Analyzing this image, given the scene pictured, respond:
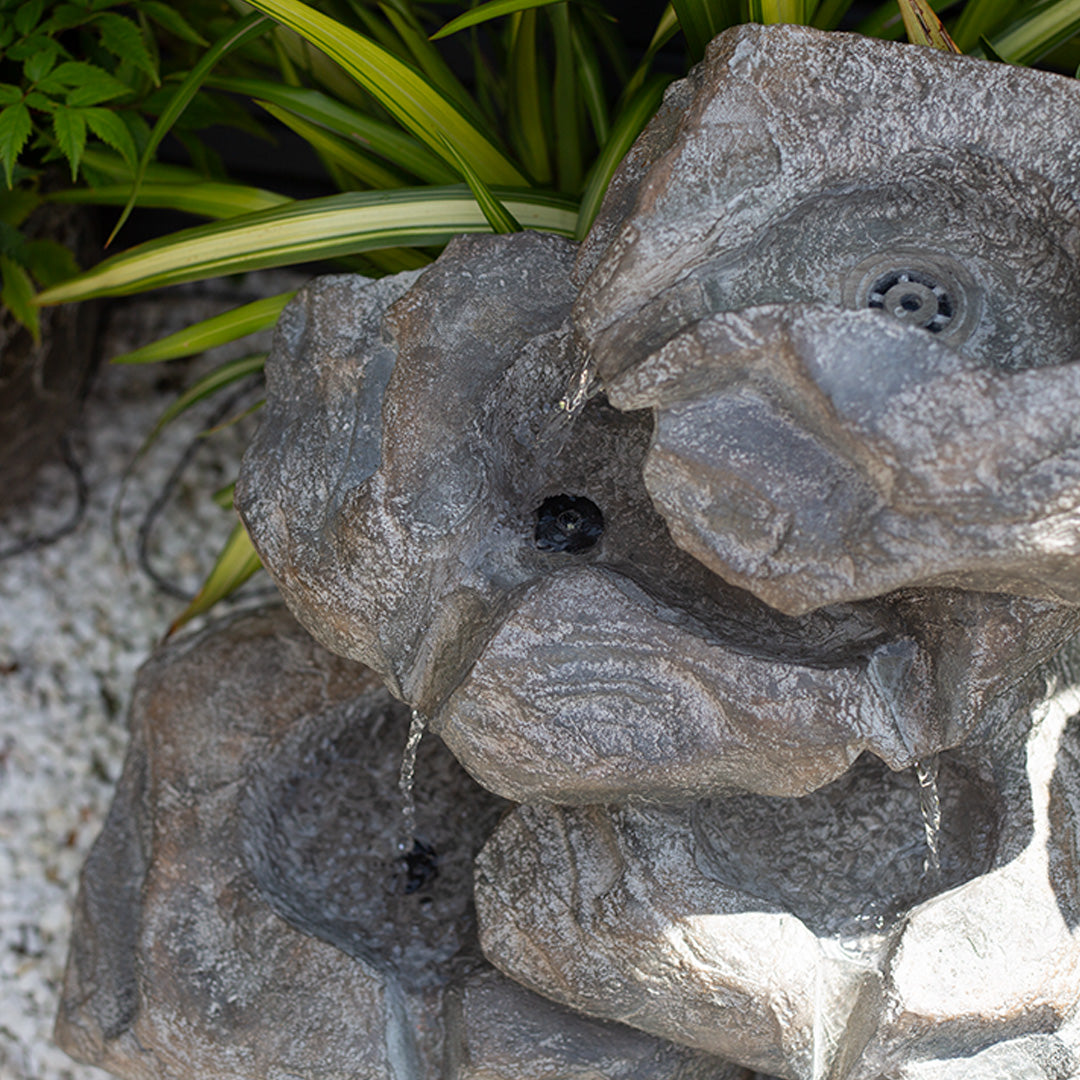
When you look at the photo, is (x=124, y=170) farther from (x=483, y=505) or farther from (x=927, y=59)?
(x=927, y=59)

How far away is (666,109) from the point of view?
46.9 inches

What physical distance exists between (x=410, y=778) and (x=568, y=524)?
1.48 ft

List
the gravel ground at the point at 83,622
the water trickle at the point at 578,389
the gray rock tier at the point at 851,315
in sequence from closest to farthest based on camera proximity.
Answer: the gray rock tier at the point at 851,315 < the water trickle at the point at 578,389 < the gravel ground at the point at 83,622

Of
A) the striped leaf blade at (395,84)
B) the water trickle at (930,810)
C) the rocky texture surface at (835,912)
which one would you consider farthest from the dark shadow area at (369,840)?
the striped leaf blade at (395,84)

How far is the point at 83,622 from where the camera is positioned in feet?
8.02

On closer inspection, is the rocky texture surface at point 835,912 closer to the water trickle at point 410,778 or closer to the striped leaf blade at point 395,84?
the water trickle at point 410,778

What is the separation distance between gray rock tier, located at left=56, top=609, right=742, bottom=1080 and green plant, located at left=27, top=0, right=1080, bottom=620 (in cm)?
39

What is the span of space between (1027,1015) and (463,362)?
3.25ft

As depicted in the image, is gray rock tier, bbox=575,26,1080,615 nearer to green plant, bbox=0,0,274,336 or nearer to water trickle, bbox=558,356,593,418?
water trickle, bbox=558,356,593,418

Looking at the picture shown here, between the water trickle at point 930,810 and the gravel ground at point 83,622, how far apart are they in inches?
63.8

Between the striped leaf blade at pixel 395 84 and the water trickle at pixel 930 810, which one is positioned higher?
the striped leaf blade at pixel 395 84

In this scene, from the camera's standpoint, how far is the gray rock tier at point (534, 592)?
1130 millimetres

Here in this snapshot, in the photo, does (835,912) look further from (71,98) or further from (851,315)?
(71,98)

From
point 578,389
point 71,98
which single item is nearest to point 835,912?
point 578,389
